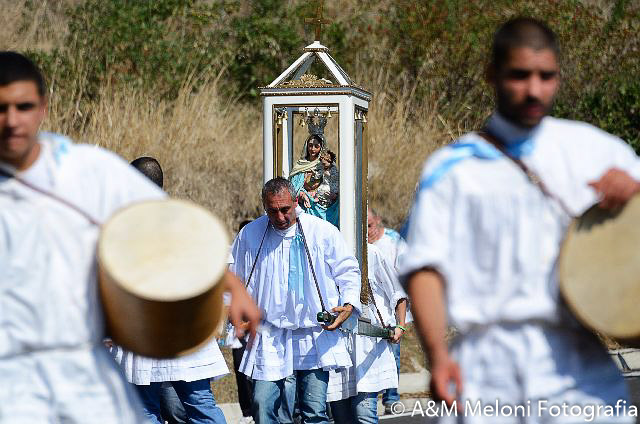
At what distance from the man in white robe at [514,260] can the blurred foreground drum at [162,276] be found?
0.65 metres

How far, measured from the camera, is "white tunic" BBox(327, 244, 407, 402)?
8.70 metres

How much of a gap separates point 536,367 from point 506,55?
3.18 ft

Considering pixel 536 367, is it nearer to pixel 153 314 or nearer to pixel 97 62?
pixel 153 314

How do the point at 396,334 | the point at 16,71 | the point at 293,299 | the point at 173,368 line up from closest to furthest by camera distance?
1. the point at 16,71
2. the point at 173,368
3. the point at 293,299
4. the point at 396,334

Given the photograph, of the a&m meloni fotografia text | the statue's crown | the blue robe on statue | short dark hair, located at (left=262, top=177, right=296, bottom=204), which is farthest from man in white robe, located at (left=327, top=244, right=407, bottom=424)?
the a&m meloni fotografia text

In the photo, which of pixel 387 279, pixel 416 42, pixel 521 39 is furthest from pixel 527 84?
pixel 416 42

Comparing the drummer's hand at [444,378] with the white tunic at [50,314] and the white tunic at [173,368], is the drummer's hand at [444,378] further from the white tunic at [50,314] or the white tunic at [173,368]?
the white tunic at [173,368]

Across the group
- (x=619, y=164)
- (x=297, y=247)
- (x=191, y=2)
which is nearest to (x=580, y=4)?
(x=191, y=2)

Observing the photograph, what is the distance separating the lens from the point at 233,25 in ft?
67.1

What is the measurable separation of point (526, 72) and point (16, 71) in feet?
5.28

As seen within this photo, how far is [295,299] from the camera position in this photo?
8227mm

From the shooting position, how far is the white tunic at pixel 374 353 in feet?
28.5

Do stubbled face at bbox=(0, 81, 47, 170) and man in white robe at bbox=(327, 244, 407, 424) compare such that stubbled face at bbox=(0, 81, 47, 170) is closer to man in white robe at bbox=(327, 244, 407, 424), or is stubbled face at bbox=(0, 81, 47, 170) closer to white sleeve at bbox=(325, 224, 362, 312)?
white sleeve at bbox=(325, 224, 362, 312)

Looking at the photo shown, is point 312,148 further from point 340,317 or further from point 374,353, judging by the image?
point 340,317
